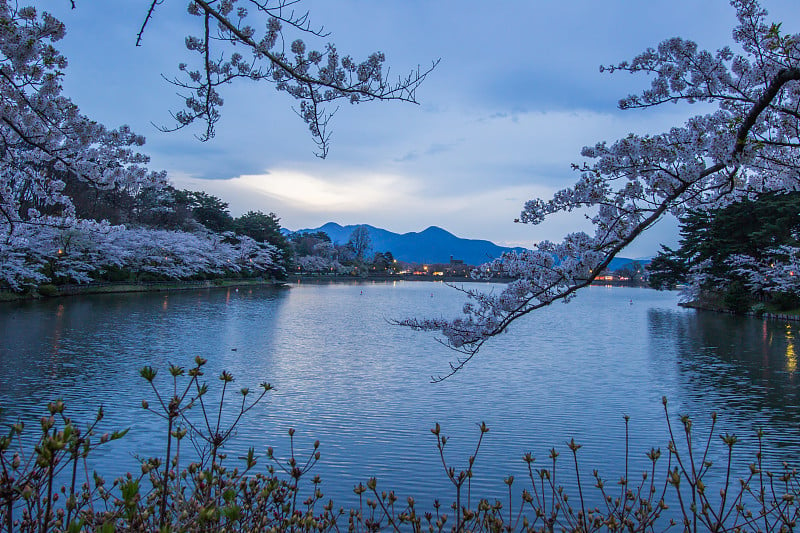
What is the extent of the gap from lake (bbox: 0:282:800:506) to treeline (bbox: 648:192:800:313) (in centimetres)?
453

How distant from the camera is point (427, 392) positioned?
10.1 metres

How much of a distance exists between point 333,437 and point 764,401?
297 inches

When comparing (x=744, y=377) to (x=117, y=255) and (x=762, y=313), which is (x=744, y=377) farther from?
(x=117, y=255)

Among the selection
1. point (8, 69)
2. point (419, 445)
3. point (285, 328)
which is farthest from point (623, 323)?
point (8, 69)

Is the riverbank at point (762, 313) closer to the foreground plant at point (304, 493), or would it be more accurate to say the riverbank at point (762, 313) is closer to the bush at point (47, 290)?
the foreground plant at point (304, 493)

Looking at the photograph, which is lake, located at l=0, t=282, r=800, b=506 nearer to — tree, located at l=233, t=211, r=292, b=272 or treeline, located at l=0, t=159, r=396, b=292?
treeline, located at l=0, t=159, r=396, b=292

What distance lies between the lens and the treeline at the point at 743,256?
2225 centimetres

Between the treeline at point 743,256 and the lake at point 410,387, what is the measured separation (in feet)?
14.8

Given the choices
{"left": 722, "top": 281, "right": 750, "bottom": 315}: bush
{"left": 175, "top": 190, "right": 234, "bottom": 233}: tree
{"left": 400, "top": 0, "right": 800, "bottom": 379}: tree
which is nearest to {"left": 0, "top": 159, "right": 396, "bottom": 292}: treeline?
{"left": 175, "top": 190, "right": 234, "bottom": 233}: tree

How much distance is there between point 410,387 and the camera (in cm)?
1056

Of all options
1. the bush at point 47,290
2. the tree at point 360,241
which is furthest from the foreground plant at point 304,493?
the tree at point 360,241

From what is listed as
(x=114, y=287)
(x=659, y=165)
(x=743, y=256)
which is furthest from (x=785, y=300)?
(x=114, y=287)

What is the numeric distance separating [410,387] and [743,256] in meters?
23.0

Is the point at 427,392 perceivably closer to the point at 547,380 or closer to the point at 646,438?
the point at 547,380
